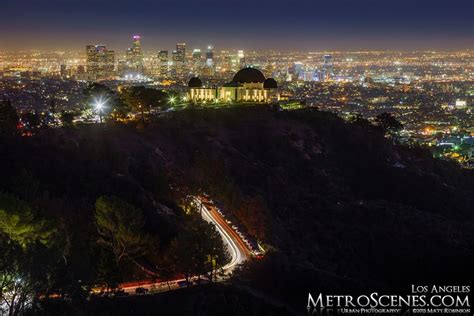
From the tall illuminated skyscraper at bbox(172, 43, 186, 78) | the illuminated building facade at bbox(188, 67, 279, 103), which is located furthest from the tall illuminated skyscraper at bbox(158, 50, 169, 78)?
the illuminated building facade at bbox(188, 67, 279, 103)

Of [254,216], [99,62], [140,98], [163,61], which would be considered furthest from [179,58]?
[254,216]

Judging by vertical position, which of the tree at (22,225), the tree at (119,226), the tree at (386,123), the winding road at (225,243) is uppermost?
the tree at (22,225)

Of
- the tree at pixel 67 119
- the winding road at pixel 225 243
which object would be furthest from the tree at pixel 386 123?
the winding road at pixel 225 243

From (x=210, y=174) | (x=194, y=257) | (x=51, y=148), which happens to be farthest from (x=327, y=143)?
(x=194, y=257)

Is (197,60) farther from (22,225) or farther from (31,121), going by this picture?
(22,225)

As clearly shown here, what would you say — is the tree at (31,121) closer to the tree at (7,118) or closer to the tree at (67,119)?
the tree at (7,118)

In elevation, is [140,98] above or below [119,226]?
above

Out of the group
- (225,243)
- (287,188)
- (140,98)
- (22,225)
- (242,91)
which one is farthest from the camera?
(242,91)

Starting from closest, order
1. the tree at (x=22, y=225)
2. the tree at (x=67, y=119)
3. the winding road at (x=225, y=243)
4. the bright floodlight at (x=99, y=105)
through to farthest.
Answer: the tree at (x=22, y=225)
the winding road at (x=225, y=243)
the tree at (x=67, y=119)
the bright floodlight at (x=99, y=105)
